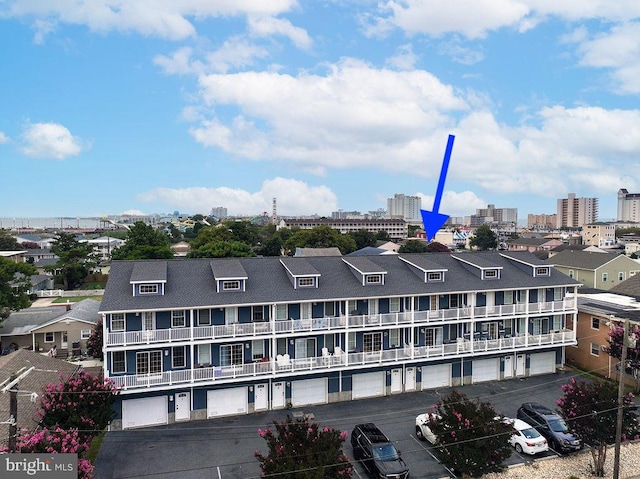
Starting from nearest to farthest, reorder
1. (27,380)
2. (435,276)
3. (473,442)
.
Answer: (473,442), (27,380), (435,276)

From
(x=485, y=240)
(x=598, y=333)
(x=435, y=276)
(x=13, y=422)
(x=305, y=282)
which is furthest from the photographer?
(x=485, y=240)

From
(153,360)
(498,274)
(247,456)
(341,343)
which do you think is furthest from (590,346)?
(153,360)

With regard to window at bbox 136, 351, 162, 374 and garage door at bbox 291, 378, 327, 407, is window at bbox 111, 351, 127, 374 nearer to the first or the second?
window at bbox 136, 351, 162, 374

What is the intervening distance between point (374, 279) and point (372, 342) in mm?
4305

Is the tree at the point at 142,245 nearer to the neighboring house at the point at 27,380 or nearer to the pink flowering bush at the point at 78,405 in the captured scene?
the neighboring house at the point at 27,380

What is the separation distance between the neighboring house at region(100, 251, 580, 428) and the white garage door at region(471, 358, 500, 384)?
0.09 m

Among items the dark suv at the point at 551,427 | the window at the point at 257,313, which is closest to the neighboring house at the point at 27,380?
the window at the point at 257,313

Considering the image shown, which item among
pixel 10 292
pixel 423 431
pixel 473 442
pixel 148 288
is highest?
pixel 148 288

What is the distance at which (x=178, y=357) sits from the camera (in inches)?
1017

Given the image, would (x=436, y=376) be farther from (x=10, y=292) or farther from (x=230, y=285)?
(x=10, y=292)

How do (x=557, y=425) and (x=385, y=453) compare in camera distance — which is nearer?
(x=385, y=453)

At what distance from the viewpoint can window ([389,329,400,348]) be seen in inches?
1177

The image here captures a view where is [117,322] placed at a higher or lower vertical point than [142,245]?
lower

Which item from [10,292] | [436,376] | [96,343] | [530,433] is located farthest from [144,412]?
[10,292]
